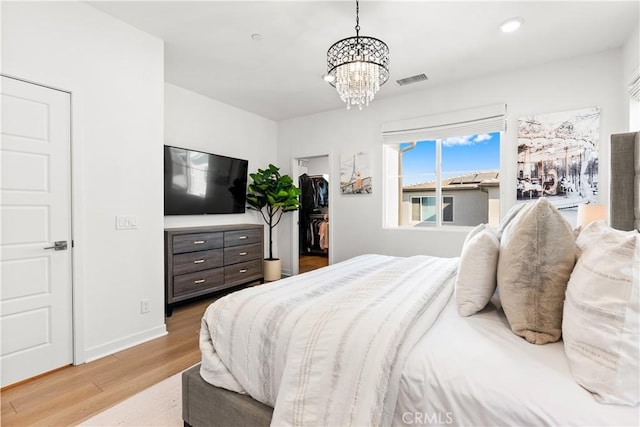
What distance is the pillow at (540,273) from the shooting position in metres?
1.04

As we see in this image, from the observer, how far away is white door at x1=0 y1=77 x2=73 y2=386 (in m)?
1.91

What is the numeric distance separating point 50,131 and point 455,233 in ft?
13.1

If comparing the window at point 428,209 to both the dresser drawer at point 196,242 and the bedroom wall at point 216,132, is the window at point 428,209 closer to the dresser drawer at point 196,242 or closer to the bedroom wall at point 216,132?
the bedroom wall at point 216,132

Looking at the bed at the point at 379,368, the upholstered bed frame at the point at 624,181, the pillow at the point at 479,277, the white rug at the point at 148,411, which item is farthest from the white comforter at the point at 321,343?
the upholstered bed frame at the point at 624,181

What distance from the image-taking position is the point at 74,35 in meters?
2.21

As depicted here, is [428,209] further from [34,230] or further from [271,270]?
[34,230]

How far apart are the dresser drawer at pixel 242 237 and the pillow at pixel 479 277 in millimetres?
3032

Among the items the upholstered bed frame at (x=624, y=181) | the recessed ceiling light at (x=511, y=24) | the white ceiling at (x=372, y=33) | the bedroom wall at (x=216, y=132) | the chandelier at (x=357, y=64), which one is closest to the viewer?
the upholstered bed frame at (x=624, y=181)

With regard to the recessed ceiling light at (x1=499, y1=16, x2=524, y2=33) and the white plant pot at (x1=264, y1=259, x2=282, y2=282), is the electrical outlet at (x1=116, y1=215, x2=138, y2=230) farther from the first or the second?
the recessed ceiling light at (x1=499, y1=16, x2=524, y2=33)

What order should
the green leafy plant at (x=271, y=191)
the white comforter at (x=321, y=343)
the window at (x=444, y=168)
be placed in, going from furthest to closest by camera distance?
the green leafy plant at (x=271, y=191)
the window at (x=444, y=168)
the white comforter at (x=321, y=343)

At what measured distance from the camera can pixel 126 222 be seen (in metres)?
2.50

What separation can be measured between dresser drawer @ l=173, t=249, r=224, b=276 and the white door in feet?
3.46

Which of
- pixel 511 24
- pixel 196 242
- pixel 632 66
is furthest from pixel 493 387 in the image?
pixel 632 66

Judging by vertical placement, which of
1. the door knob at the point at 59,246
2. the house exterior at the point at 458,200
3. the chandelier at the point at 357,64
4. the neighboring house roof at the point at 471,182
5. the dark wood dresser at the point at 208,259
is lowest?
the dark wood dresser at the point at 208,259
